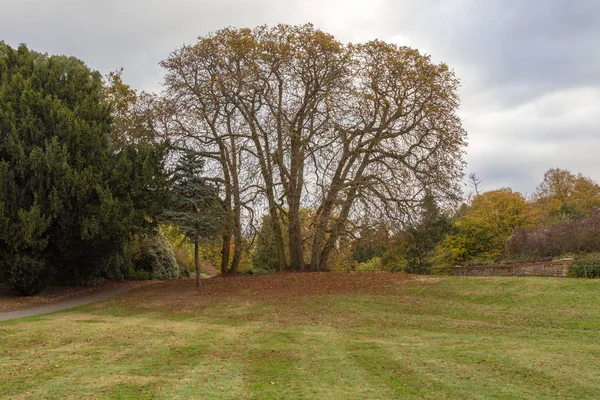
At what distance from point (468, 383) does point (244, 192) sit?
63.9ft

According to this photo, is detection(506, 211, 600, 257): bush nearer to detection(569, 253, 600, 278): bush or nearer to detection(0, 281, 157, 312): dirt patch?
detection(569, 253, 600, 278): bush

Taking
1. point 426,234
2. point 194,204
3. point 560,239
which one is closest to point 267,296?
point 194,204

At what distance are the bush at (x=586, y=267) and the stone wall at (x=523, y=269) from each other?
0.44 meters

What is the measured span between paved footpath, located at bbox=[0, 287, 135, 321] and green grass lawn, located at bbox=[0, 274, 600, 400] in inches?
50.2

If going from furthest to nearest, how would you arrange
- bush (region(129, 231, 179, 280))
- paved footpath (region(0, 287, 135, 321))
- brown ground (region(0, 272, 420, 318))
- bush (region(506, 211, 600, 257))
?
1. bush (region(129, 231, 179, 280))
2. bush (region(506, 211, 600, 257))
3. brown ground (region(0, 272, 420, 318))
4. paved footpath (region(0, 287, 135, 321))

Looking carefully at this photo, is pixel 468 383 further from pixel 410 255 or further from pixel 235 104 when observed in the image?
pixel 410 255

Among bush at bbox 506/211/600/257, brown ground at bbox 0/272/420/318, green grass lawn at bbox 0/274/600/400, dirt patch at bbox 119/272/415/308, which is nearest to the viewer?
green grass lawn at bbox 0/274/600/400

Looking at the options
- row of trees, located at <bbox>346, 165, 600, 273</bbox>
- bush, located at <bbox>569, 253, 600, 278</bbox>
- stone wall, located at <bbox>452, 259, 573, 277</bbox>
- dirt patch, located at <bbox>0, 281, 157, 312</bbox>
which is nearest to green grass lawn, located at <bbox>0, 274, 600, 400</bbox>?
bush, located at <bbox>569, 253, 600, 278</bbox>

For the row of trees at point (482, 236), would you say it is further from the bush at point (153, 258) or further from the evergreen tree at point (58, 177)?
the bush at point (153, 258)

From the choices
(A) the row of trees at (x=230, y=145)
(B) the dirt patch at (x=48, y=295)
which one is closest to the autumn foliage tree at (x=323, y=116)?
(A) the row of trees at (x=230, y=145)

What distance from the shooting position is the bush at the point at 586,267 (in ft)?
69.4

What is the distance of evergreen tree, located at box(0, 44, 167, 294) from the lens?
69.3 ft

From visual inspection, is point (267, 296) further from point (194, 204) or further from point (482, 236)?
point (482, 236)

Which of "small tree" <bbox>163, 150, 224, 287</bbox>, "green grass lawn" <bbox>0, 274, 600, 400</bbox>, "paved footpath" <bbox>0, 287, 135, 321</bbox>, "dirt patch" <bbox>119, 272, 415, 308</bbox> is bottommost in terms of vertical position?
"green grass lawn" <bbox>0, 274, 600, 400</bbox>
